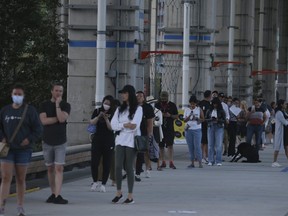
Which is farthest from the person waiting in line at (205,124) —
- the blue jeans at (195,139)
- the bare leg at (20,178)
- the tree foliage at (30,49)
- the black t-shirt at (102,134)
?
the bare leg at (20,178)

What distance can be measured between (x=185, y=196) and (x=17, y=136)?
4.43 metres

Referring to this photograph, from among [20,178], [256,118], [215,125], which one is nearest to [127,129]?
[20,178]

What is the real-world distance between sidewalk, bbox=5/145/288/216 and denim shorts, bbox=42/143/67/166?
0.66 metres

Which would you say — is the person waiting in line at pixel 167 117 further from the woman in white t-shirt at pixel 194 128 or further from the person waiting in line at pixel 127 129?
the person waiting in line at pixel 127 129

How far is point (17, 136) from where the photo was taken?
1267 centimetres

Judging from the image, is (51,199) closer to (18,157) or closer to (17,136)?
(18,157)

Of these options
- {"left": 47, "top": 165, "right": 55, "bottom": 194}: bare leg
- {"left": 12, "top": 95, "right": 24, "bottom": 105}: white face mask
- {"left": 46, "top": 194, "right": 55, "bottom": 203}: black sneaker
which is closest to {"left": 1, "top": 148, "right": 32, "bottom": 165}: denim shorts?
{"left": 12, "top": 95, "right": 24, "bottom": 105}: white face mask

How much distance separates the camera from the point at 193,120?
22500 mm

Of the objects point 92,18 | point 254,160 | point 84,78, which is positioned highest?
point 92,18

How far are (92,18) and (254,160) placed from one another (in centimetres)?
598

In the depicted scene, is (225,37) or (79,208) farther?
(225,37)

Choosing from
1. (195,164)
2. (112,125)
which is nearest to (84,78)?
(195,164)

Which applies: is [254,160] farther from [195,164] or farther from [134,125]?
[134,125]

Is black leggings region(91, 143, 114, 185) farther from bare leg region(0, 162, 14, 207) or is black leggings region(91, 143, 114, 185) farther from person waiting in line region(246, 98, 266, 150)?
person waiting in line region(246, 98, 266, 150)
